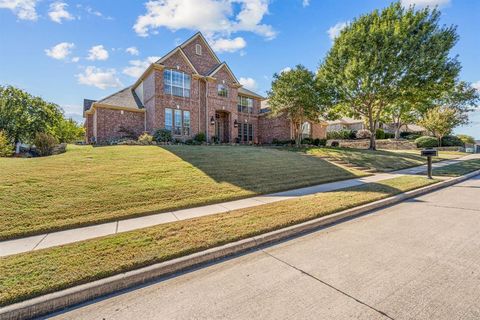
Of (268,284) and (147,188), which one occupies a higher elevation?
(147,188)

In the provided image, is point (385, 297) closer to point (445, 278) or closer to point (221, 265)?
point (445, 278)

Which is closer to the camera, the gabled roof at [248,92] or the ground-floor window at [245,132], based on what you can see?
the ground-floor window at [245,132]

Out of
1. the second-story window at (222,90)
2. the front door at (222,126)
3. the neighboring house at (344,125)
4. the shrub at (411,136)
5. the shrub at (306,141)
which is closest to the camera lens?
the second-story window at (222,90)

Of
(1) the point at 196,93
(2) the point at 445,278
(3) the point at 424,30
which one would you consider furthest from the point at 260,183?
(3) the point at 424,30

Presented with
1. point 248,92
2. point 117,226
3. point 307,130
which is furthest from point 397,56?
point 117,226

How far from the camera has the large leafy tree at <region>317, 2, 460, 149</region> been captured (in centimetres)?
1884

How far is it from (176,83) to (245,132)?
9431 mm

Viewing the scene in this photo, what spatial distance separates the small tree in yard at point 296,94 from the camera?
2123cm

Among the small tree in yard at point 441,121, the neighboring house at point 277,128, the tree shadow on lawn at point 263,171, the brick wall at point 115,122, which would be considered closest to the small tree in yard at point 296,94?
the neighboring house at point 277,128

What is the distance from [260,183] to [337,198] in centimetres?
300

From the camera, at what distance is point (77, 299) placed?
9.62ft

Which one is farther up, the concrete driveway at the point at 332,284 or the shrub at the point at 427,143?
the shrub at the point at 427,143

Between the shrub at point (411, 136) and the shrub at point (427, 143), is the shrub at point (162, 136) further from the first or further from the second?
the shrub at point (411, 136)

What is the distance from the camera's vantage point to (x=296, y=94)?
69.5 feet
